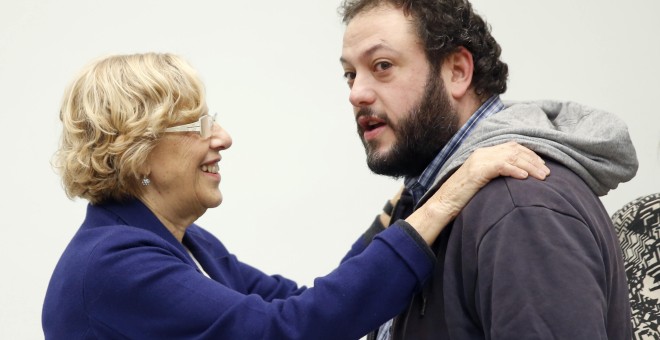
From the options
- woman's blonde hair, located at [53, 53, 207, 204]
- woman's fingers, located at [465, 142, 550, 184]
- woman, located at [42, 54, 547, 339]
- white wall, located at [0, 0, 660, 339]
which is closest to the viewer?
woman's fingers, located at [465, 142, 550, 184]

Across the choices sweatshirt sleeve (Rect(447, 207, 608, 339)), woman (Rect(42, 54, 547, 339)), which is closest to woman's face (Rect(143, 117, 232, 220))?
woman (Rect(42, 54, 547, 339))

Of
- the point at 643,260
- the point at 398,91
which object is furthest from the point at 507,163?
the point at 643,260

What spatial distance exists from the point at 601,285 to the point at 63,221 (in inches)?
94.2

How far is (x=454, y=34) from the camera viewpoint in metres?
1.81

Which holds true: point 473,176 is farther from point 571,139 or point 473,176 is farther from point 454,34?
point 454,34

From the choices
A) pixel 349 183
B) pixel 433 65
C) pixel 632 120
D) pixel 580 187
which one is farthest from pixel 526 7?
pixel 580 187

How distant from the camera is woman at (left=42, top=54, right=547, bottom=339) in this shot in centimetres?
169

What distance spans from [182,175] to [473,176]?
0.74 meters

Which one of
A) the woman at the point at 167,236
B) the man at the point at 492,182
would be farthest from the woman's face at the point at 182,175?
the man at the point at 492,182

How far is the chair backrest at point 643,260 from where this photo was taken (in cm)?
217

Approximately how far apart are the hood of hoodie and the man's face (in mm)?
74

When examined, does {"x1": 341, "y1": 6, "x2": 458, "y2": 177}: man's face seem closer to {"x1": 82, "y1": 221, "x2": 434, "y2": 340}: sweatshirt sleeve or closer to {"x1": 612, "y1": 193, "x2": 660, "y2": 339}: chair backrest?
{"x1": 82, "y1": 221, "x2": 434, "y2": 340}: sweatshirt sleeve

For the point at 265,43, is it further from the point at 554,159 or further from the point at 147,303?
the point at 554,159

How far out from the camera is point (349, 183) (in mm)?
3502
